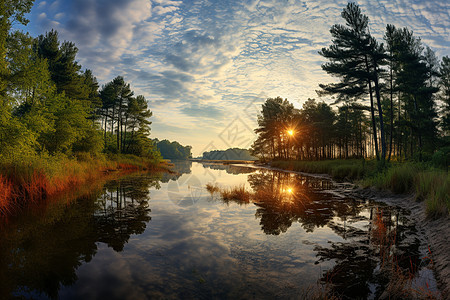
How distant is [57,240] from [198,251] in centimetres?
421

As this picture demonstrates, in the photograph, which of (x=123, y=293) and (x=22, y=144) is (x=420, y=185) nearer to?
(x=123, y=293)

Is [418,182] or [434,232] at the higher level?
[418,182]

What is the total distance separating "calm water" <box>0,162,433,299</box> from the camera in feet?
13.7

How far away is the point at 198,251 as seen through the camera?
6027 mm

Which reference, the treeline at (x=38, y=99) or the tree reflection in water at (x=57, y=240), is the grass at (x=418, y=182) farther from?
the treeline at (x=38, y=99)

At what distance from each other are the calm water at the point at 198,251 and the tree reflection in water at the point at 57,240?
25mm

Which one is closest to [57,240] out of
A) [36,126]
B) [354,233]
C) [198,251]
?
[198,251]

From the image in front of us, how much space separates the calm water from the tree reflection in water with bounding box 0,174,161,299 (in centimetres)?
3

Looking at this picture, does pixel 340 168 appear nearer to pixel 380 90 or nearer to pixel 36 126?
pixel 380 90

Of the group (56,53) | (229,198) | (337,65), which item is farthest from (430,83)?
(56,53)

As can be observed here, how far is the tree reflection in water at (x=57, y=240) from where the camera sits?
4250 mm

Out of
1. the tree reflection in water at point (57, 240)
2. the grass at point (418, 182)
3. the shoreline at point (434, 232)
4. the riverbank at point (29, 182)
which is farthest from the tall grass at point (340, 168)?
the riverbank at point (29, 182)

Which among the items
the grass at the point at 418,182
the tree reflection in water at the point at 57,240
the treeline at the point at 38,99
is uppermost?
the treeline at the point at 38,99

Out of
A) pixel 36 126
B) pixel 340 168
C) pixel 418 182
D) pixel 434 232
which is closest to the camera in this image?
pixel 434 232
